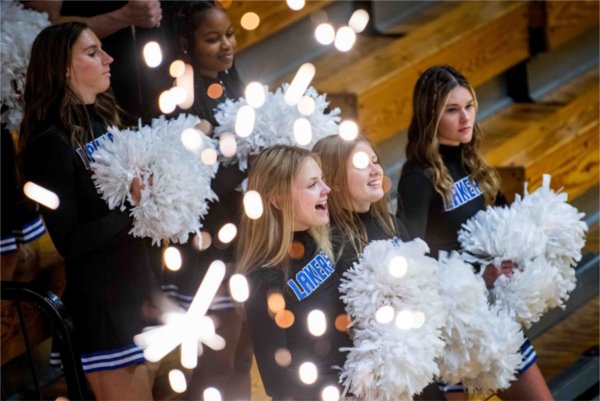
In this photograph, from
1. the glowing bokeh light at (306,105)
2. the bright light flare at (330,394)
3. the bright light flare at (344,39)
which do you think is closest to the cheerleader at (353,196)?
the glowing bokeh light at (306,105)

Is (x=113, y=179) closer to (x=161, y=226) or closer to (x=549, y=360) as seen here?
(x=161, y=226)

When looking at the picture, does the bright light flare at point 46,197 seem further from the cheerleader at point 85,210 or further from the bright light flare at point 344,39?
the bright light flare at point 344,39

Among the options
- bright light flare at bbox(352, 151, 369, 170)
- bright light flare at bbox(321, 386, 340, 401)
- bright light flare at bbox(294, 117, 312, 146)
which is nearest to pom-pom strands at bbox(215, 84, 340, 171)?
bright light flare at bbox(294, 117, 312, 146)

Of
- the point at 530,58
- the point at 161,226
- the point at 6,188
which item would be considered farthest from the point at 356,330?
the point at 530,58

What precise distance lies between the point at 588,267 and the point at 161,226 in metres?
2.30

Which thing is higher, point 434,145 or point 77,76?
point 77,76

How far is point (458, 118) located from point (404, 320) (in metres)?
0.84

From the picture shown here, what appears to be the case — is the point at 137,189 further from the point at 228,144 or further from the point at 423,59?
the point at 423,59

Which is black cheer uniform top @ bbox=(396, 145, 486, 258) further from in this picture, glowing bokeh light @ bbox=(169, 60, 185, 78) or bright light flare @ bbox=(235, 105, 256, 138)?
glowing bokeh light @ bbox=(169, 60, 185, 78)

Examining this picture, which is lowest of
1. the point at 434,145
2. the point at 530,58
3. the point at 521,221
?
the point at 530,58

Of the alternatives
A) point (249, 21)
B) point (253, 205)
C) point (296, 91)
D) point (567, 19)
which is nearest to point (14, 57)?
point (296, 91)

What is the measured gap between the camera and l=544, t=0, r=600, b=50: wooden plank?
5426 millimetres

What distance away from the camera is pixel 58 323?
122 inches

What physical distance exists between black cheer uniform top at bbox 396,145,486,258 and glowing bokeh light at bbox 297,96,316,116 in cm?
35
